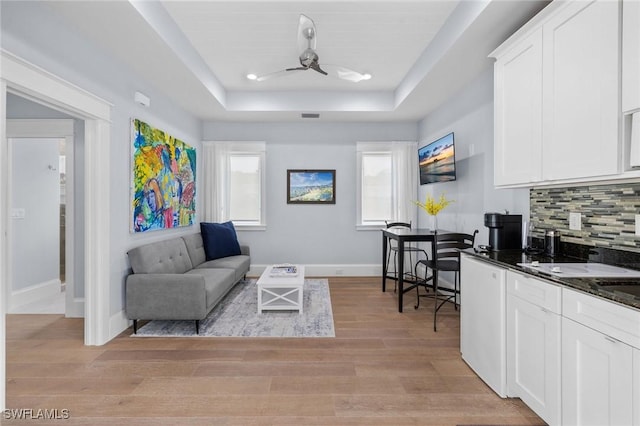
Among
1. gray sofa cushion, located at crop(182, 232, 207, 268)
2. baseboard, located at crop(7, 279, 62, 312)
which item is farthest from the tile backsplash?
baseboard, located at crop(7, 279, 62, 312)

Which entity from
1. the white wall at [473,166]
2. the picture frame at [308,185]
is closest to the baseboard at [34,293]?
the picture frame at [308,185]

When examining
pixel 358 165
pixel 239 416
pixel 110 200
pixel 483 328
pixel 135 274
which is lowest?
pixel 239 416

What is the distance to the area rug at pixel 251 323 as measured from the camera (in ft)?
9.78

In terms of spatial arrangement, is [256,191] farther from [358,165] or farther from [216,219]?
[358,165]

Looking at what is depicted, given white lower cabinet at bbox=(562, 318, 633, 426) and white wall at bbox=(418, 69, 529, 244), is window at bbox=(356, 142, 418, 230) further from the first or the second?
white lower cabinet at bbox=(562, 318, 633, 426)

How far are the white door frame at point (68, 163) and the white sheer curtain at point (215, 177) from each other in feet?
6.36

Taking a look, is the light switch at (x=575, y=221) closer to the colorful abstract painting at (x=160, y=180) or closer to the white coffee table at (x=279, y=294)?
the white coffee table at (x=279, y=294)

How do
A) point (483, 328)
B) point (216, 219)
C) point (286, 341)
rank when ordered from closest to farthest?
point (483, 328), point (286, 341), point (216, 219)

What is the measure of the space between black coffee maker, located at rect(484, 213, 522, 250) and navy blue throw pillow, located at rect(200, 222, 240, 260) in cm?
358

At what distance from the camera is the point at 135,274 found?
9.87ft

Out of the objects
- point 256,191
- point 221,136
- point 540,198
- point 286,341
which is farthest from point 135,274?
point 540,198

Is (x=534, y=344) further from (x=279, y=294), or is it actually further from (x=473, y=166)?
(x=279, y=294)

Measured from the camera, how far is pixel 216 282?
10.7ft

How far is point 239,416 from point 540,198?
2.78 metres
